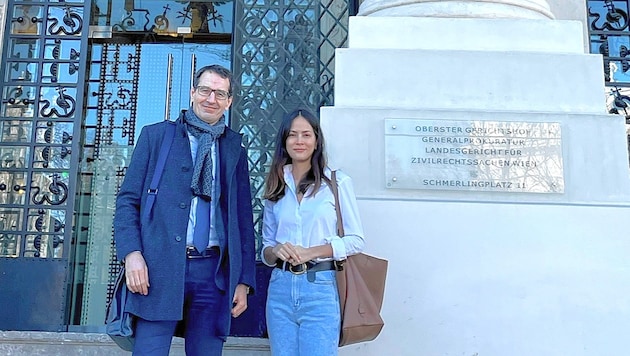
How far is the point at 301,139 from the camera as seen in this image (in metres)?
3.38

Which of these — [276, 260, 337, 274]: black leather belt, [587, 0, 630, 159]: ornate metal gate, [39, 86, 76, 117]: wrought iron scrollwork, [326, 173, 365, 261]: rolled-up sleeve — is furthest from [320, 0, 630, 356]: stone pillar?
[39, 86, 76, 117]: wrought iron scrollwork

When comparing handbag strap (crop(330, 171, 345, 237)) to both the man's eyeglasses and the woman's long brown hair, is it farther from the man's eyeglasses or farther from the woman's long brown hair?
the man's eyeglasses

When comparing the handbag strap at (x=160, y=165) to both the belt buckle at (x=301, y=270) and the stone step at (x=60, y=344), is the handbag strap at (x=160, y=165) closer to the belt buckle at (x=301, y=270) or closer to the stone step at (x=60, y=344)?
the belt buckle at (x=301, y=270)

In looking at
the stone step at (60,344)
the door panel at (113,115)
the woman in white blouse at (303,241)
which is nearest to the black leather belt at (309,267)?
the woman in white blouse at (303,241)

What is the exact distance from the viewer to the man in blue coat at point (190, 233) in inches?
116

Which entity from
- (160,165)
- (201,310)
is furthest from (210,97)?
(201,310)

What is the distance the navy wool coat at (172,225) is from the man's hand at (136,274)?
29mm

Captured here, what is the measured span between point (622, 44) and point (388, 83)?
12.6ft

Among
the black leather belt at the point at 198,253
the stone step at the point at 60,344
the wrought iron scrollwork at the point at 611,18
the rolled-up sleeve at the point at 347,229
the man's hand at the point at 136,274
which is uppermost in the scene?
the wrought iron scrollwork at the point at 611,18

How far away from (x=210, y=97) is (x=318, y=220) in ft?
2.60

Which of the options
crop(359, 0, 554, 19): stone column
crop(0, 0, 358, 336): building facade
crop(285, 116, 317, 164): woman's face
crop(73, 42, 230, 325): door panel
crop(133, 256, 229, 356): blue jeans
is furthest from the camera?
crop(73, 42, 230, 325): door panel

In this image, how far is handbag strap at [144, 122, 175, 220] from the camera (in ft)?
10.0

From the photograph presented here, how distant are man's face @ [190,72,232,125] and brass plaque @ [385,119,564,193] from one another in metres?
1.58

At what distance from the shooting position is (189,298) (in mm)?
3045
